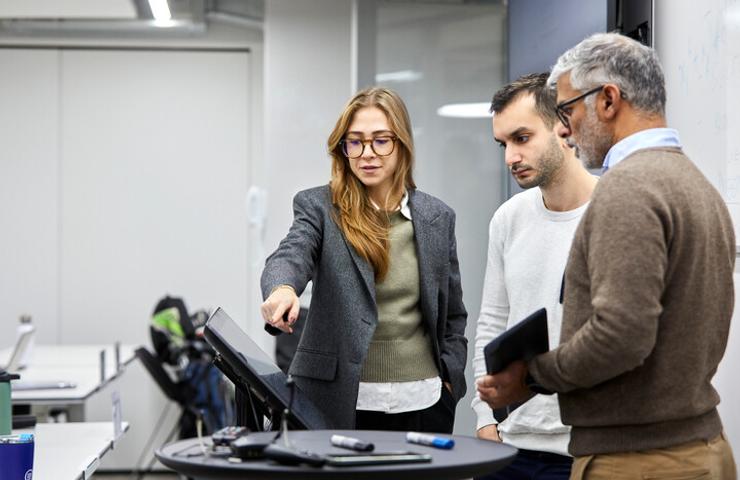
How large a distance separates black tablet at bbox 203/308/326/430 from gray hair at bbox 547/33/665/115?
30.2 inches

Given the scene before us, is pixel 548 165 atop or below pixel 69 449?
atop

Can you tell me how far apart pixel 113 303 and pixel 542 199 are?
198 inches

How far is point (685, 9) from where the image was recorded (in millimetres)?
2891

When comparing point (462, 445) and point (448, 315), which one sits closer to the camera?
point (462, 445)

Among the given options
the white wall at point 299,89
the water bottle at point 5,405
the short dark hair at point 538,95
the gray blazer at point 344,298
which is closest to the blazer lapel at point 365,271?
the gray blazer at point 344,298

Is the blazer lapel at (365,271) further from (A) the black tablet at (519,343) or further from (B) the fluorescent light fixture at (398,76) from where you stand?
(B) the fluorescent light fixture at (398,76)

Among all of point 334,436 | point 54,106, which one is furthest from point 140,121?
point 334,436

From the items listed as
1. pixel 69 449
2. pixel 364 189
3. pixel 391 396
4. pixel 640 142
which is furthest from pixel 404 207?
pixel 69 449

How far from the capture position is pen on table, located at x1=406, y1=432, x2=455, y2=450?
66.5 inches

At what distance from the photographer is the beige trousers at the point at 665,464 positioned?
1712 millimetres

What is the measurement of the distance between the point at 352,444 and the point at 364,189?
103cm

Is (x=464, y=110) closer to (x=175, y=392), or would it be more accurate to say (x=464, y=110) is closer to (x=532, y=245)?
(x=532, y=245)

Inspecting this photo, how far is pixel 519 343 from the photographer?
5.70 ft

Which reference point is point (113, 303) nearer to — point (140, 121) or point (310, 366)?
point (140, 121)
